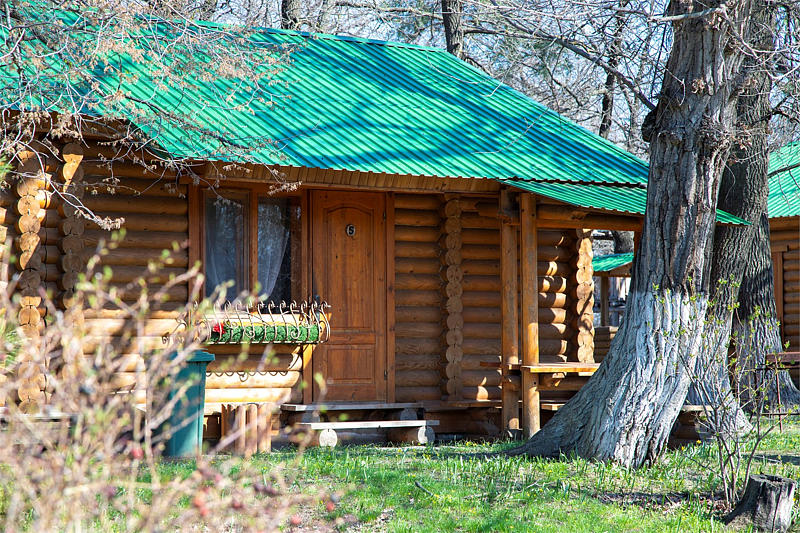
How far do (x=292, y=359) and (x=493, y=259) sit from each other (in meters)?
2.94

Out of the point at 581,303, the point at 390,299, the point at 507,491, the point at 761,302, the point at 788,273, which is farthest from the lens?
the point at 788,273

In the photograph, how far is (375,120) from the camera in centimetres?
1065

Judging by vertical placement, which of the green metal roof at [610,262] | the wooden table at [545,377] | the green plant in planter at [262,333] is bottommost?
the wooden table at [545,377]

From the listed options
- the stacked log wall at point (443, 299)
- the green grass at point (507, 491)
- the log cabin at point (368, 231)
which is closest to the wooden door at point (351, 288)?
the log cabin at point (368, 231)

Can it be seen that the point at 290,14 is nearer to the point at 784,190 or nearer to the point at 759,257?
the point at 759,257

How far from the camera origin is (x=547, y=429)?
835cm

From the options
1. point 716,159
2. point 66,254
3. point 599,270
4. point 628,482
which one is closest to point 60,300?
point 66,254

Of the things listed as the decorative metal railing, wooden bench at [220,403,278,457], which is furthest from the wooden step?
wooden bench at [220,403,278,457]

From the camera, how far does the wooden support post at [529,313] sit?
9.73 metres

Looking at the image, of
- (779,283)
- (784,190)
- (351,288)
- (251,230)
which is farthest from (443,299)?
(784,190)

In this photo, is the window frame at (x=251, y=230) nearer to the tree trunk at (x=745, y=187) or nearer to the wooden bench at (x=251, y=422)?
the wooden bench at (x=251, y=422)

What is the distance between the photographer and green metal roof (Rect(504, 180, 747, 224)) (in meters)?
9.63

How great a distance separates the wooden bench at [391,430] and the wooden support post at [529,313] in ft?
3.69

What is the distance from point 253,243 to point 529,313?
3.30 metres
